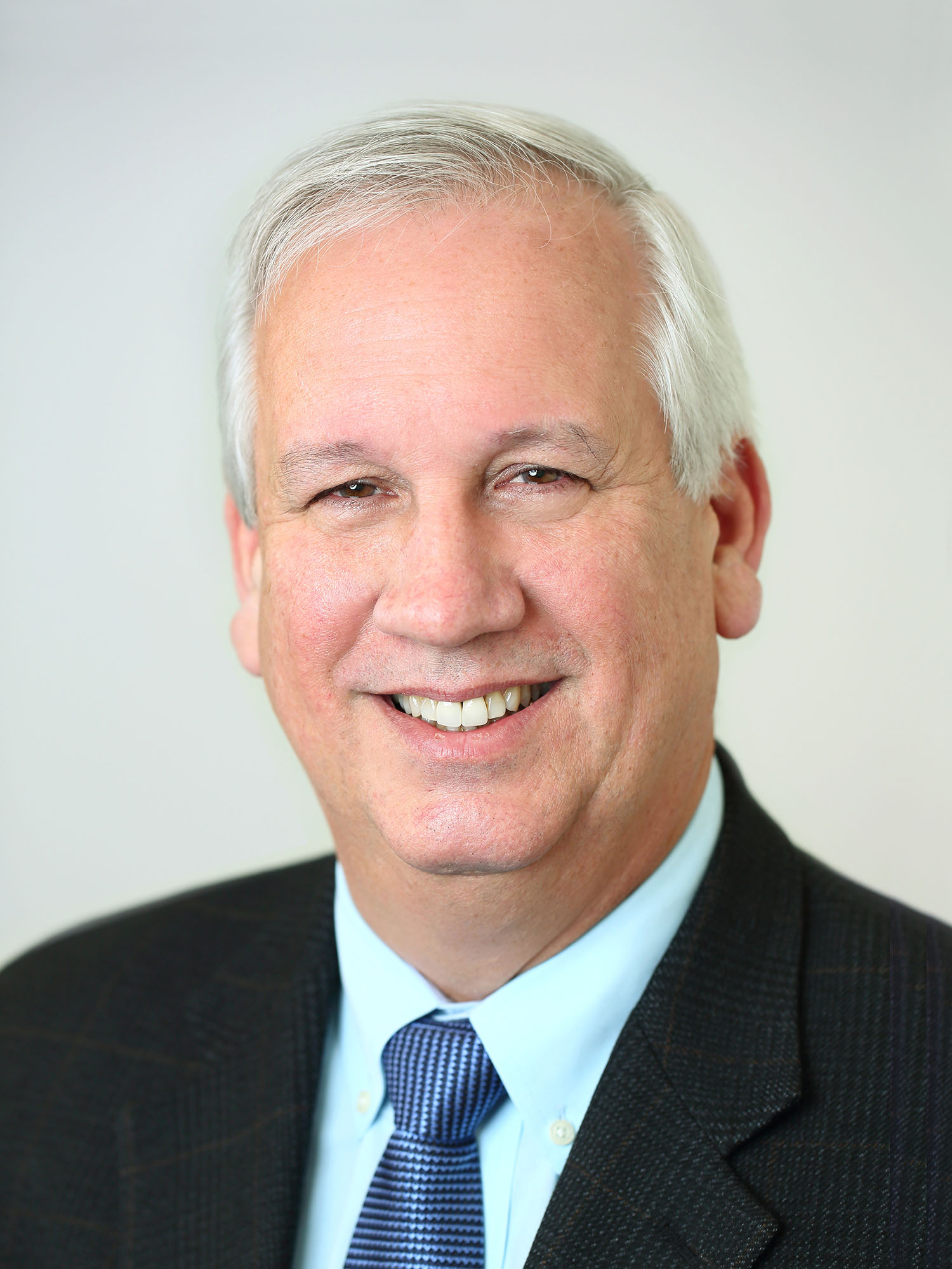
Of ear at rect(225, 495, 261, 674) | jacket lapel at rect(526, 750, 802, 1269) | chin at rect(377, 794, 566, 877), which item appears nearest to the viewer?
jacket lapel at rect(526, 750, 802, 1269)

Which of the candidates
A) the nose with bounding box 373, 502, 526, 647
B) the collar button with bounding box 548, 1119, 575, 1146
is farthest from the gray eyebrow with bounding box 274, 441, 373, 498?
the collar button with bounding box 548, 1119, 575, 1146

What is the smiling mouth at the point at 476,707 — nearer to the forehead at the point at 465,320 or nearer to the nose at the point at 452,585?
the nose at the point at 452,585

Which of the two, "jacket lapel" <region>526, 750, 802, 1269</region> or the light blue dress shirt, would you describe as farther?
the light blue dress shirt

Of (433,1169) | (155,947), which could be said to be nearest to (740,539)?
(433,1169)

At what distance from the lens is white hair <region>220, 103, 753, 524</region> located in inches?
82.7

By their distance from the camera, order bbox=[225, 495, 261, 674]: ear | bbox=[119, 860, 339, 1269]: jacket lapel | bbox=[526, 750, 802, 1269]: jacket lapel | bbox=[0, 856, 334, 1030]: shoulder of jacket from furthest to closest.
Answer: bbox=[0, 856, 334, 1030]: shoulder of jacket, bbox=[225, 495, 261, 674]: ear, bbox=[119, 860, 339, 1269]: jacket lapel, bbox=[526, 750, 802, 1269]: jacket lapel

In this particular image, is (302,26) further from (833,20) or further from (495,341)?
(495,341)

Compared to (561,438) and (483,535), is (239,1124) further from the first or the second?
(561,438)

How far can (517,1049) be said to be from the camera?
2088mm

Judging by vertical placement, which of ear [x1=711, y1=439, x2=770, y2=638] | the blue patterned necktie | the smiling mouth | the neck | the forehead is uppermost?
the forehead

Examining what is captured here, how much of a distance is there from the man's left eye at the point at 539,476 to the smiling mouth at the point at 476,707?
11.5 inches

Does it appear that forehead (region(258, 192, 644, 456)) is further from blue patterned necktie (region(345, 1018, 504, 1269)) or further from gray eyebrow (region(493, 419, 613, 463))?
blue patterned necktie (region(345, 1018, 504, 1269))

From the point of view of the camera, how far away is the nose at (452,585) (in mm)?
1944

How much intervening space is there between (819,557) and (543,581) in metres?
1.57
